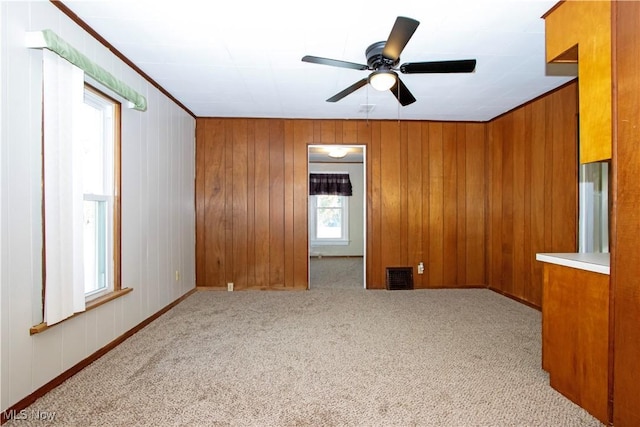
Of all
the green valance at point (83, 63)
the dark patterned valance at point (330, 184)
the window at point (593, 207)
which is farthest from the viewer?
the dark patterned valance at point (330, 184)

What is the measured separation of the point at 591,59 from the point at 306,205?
3404 millimetres

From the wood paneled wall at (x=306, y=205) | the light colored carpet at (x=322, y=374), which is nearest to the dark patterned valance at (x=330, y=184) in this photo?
the wood paneled wall at (x=306, y=205)

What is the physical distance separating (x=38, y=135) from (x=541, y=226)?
4.62 meters

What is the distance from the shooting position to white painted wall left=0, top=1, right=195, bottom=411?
166 cm

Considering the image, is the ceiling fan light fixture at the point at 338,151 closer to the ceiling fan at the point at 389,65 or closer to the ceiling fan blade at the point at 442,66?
the ceiling fan at the point at 389,65

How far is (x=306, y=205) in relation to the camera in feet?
15.1

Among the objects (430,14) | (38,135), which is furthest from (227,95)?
(430,14)

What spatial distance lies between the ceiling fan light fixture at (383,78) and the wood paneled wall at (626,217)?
1196mm

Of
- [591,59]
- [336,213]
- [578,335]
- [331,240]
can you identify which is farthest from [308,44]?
[331,240]

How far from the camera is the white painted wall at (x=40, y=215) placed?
1.66 metres

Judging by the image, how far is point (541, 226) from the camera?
362cm

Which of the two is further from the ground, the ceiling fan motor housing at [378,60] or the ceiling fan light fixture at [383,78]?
the ceiling fan motor housing at [378,60]

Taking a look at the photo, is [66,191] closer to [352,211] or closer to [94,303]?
[94,303]

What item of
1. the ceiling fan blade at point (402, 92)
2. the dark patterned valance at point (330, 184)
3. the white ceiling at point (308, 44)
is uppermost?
the white ceiling at point (308, 44)
